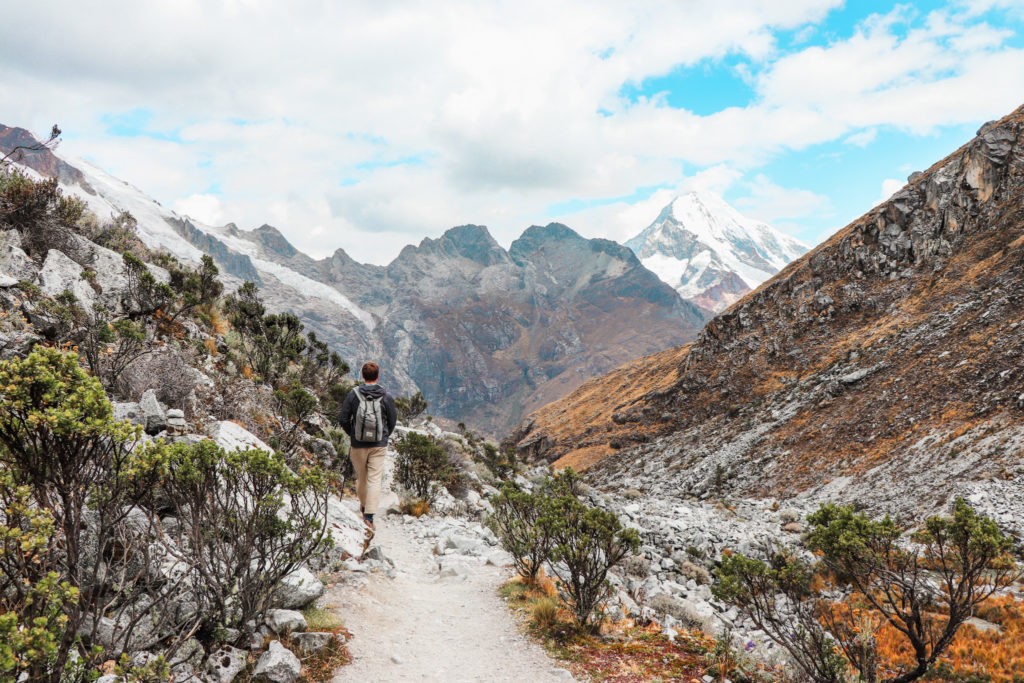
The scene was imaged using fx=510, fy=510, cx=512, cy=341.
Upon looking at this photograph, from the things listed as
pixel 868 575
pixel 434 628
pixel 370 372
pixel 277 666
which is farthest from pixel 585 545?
pixel 370 372

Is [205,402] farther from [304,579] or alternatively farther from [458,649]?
[458,649]

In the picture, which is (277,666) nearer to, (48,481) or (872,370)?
(48,481)

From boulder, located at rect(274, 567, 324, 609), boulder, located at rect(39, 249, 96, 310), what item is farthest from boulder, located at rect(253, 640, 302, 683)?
boulder, located at rect(39, 249, 96, 310)

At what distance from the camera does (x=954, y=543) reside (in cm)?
607

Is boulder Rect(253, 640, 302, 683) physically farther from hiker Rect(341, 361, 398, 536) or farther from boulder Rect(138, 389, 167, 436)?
boulder Rect(138, 389, 167, 436)

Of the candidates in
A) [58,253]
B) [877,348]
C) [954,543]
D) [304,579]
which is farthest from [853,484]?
[58,253]

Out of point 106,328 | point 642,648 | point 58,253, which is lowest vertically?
point 642,648

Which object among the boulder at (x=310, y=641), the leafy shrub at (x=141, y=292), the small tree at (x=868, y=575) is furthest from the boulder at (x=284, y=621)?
the leafy shrub at (x=141, y=292)

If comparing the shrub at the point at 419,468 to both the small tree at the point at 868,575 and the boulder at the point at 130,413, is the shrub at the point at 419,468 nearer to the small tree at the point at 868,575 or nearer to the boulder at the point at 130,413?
the boulder at the point at 130,413

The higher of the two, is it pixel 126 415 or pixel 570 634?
pixel 126 415

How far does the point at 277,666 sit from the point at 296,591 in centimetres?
160

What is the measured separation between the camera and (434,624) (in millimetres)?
7488

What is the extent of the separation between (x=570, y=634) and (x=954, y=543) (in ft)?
15.8

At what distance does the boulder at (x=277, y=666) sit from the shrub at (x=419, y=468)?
10.2 m
